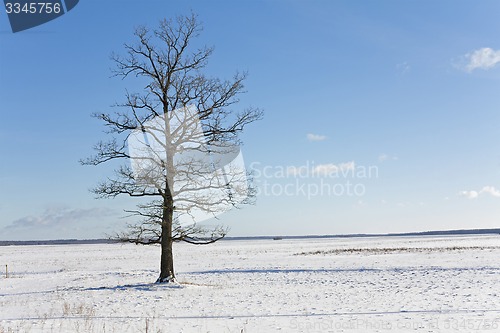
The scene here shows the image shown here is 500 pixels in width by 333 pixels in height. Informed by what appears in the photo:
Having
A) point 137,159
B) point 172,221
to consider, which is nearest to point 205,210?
point 172,221

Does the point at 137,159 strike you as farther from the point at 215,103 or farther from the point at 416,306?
the point at 416,306

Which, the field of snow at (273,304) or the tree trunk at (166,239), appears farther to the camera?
the tree trunk at (166,239)

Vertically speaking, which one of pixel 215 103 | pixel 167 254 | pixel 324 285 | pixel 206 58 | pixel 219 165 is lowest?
pixel 324 285

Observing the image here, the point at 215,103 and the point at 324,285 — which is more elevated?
the point at 215,103

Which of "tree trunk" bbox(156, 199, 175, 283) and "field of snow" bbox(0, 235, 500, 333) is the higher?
"tree trunk" bbox(156, 199, 175, 283)

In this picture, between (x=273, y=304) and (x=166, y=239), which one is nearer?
(x=273, y=304)

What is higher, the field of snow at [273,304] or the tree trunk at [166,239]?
the tree trunk at [166,239]

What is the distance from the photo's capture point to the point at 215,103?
22766mm

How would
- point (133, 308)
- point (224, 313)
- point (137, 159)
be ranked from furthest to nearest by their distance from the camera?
point (137, 159) → point (133, 308) → point (224, 313)

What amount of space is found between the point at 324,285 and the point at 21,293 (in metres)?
14.3

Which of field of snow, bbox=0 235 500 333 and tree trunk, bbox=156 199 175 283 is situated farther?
tree trunk, bbox=156 199 175 283

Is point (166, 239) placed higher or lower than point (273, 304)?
higher

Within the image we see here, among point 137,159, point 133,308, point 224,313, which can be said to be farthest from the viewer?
point 137,159

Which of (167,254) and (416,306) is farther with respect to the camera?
(167,254)
